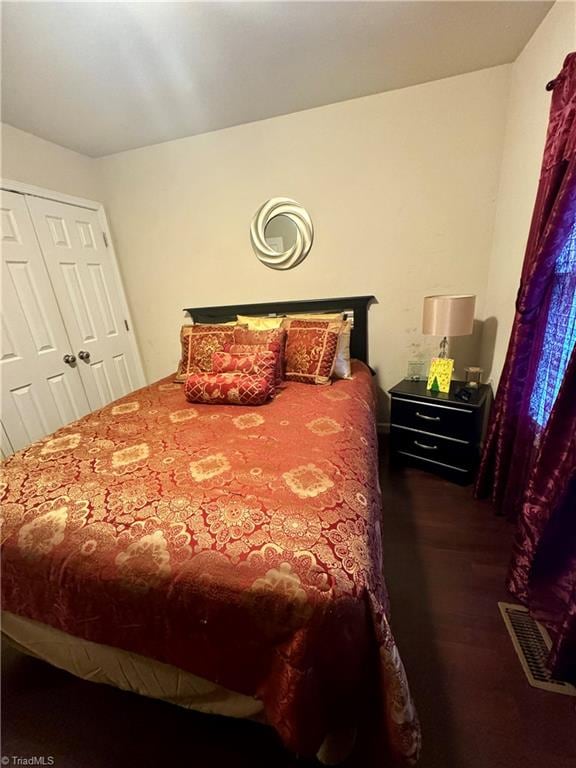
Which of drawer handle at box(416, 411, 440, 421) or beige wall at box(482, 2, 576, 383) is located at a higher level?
beige wall at box(482, 2, 576, 383)

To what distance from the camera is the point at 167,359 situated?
3.06 meters

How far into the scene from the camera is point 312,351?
1.94 meters

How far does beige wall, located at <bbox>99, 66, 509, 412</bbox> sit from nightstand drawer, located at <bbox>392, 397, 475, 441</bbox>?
1.53 feet

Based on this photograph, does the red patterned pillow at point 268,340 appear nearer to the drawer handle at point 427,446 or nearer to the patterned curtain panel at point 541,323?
the drawer handle at point 427,446

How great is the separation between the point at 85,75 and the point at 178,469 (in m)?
→ 2.12

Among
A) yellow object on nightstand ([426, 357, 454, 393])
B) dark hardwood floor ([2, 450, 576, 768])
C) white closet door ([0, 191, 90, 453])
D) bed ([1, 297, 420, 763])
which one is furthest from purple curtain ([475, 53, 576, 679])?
white closet door ([0, 191, 90, 453])

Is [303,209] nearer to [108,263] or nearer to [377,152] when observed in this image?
[377,152]

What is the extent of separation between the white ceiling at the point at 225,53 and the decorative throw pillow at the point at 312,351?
4.56 ft

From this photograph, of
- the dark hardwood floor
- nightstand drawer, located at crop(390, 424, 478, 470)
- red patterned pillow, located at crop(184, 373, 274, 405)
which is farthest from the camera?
nightstand drawer, located at crop(390, 424, 478, 470)

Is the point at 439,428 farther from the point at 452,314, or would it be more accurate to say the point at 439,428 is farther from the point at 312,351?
the point at 312,351

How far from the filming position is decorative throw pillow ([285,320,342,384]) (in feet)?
6.29

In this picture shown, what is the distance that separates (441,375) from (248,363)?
125 cm

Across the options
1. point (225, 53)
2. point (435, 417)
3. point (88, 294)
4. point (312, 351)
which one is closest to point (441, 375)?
point (435, 417)

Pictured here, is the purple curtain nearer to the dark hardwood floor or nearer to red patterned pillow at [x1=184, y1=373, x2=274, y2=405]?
the dark hardwood floor
